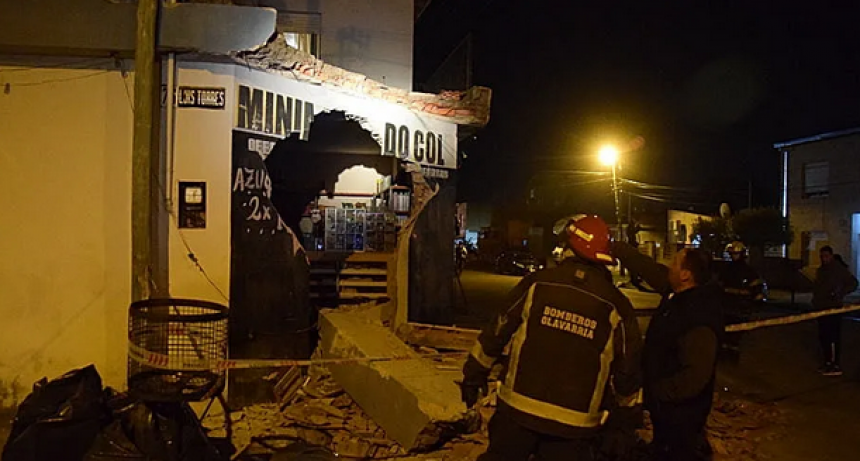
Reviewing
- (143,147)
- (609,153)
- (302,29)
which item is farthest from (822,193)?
(143,147)

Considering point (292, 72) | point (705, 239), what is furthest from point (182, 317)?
point (705, 239)

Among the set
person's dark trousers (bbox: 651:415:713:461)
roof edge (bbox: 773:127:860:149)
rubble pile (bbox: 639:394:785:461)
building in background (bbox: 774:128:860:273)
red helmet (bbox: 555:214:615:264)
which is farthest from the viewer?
roof edge (bbox: 773:127:860:149)

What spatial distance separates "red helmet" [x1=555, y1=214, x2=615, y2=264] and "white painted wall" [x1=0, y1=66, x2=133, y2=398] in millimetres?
5550

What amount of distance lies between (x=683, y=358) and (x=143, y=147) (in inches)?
210

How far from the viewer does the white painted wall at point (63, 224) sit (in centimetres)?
739

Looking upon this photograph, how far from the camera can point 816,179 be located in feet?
106

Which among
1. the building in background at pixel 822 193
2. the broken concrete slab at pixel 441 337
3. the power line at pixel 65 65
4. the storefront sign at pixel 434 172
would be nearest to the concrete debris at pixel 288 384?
the broken concrete slab at pixel 441 337

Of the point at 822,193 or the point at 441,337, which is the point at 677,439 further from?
the point at 822,193

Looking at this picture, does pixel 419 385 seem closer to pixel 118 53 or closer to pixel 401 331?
pixel 401 331

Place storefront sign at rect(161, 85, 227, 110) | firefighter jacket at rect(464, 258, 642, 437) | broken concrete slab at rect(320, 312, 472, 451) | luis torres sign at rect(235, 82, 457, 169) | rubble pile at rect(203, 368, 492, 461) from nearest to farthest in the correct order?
firefighter jacket at rect(464, 258, 642, 437)
broken concrete slab at rect(320, 312, 472, 451)
rubble pile at rect(203, 368, 492, 461)
storefront sign at rect(161, 85, 227, 110)
luis torres sign at rect(235, 82, 457, 169)

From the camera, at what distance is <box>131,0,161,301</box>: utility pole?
685cm

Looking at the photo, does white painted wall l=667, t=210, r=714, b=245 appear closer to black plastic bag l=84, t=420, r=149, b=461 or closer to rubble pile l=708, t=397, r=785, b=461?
rubble pile l=708, t=397, r=785, b=461

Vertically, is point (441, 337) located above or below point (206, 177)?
below

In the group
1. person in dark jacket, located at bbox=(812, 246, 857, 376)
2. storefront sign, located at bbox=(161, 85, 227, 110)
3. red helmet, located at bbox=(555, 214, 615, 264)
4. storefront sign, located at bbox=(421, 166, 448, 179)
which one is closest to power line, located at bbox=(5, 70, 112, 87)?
storefront sign, located at bbox=(161, 85, 227, 110)
